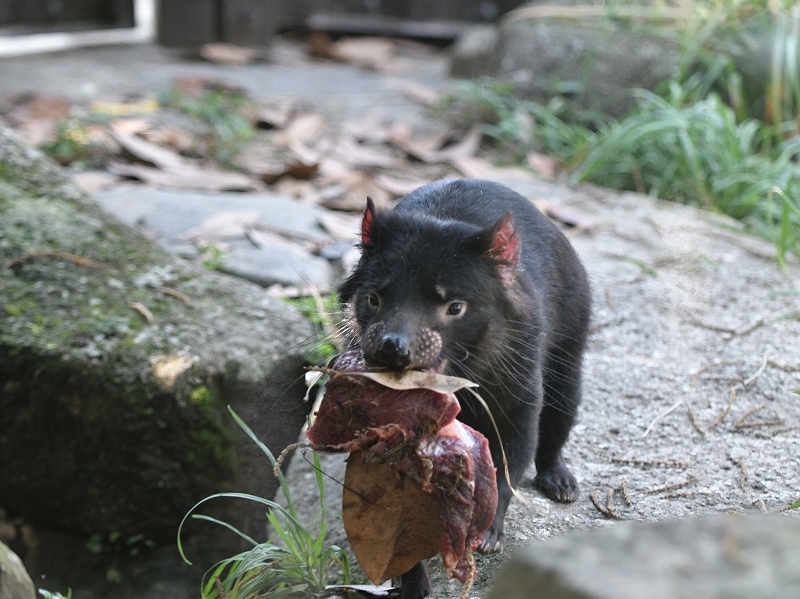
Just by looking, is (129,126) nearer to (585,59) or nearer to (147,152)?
(147,152)

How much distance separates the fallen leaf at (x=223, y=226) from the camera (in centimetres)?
491

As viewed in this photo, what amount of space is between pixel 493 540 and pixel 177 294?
1.67 metres

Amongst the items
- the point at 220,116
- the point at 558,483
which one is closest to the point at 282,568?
the point at 558,483

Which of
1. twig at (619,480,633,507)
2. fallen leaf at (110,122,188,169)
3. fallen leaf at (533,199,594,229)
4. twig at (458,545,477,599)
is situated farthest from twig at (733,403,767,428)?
fallen leaf at (110,122,188,169)

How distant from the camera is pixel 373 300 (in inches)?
100.0

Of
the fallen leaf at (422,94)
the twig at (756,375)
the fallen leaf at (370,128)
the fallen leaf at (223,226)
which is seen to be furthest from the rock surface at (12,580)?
A: the fallen leaf at (422,94)

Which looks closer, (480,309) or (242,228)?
(480,309)

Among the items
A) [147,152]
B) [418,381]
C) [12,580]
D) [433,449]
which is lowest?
[147,152]

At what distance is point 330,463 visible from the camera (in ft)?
11.4

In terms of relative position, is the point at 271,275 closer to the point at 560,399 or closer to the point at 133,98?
the point at 560,399

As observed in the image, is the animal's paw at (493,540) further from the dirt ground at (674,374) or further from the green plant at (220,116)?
the green plant at (220,116)

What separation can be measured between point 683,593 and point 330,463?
2.43 metres

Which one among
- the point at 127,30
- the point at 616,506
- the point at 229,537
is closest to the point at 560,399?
the point at 616,506

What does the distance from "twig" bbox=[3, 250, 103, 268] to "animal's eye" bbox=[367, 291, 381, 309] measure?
1.61m
